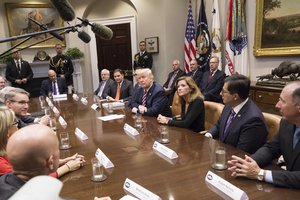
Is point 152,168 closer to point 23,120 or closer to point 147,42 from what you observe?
point 23,120

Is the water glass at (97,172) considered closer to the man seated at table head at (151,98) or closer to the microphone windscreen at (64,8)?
the microphone windscreen at (64,8)

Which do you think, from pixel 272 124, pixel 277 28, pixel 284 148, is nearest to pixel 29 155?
pixel 284 148

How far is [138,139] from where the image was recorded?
2055mm

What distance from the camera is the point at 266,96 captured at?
12.9 ft

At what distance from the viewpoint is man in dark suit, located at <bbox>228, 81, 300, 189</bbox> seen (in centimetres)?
135

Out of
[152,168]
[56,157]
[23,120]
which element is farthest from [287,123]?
[23,120]

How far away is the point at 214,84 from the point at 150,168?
11.8 ft

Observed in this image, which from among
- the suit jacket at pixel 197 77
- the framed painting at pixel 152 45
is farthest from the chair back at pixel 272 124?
the framed painting at pixel 152 45

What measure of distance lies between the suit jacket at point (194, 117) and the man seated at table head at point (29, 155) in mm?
1614

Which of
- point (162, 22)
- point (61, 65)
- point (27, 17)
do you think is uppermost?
point (27, 17)

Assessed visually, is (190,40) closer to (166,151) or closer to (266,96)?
(266,96)

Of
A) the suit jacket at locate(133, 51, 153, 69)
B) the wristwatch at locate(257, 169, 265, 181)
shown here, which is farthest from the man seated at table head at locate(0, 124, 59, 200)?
the suit jacket at locate(133, 51, 153, 69)

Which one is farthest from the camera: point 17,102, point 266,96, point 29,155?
point 266,96

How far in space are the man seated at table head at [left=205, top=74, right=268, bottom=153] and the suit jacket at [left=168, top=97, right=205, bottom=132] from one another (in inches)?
15.7
